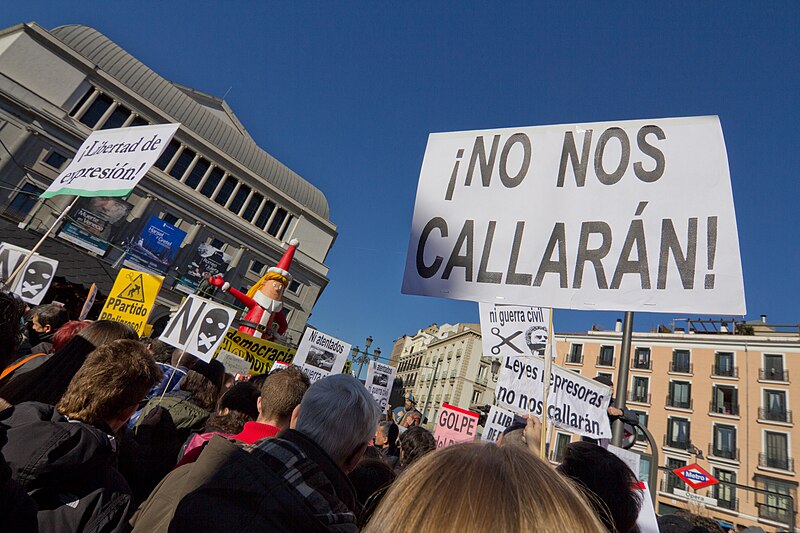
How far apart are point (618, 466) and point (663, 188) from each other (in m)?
1.33

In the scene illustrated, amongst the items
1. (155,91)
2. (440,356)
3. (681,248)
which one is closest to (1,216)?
(155,91)

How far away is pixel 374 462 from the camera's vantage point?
97.5 inches

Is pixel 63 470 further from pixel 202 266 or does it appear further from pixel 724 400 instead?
pixel 724 400

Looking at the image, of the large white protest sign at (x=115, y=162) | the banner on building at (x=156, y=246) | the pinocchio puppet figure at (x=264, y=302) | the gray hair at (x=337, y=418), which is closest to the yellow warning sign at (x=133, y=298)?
the pinocchio puppet figure at (x=264, y=302)

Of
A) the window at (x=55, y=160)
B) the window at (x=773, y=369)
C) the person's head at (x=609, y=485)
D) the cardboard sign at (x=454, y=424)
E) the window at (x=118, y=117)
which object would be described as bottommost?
the person's head at (x=609, y=485)

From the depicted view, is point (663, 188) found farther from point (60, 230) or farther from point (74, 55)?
point (74, 55)

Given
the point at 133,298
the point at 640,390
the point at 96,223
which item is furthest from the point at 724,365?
the point at 96,223

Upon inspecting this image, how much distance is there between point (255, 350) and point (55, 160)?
27459mm

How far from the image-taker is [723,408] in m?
31.4

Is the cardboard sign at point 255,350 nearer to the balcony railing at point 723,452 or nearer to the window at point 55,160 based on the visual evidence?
the window at point 55,160

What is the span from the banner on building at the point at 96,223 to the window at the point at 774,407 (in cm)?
4439

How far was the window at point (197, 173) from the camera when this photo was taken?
30.8 m

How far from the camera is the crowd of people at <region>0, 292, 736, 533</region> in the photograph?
73 centimetres

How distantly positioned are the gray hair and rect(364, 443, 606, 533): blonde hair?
0.82 m
